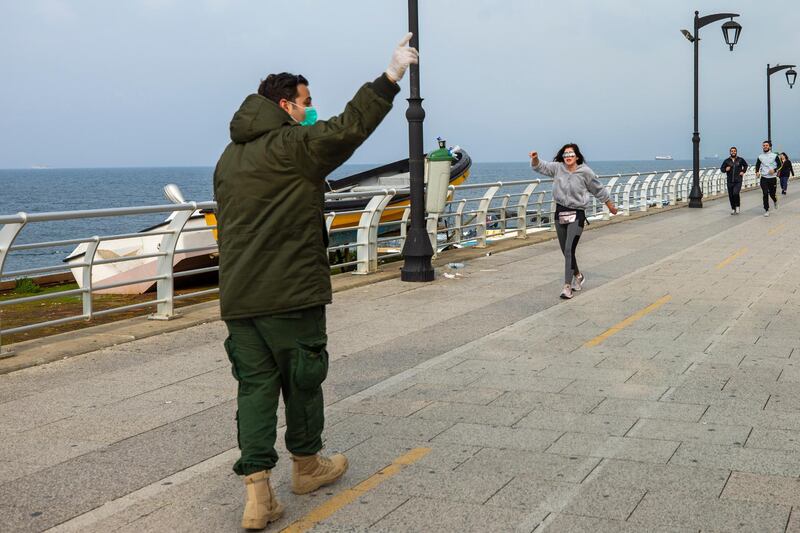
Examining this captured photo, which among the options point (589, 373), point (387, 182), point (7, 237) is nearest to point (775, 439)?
point (589, 373)

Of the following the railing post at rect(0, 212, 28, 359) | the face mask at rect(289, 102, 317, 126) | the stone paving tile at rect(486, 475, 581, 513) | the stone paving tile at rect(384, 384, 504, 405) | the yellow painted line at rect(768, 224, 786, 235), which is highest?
the face mask at rect(289, 102, 317, 126)

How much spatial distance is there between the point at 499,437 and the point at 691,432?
A: 43.0 inches

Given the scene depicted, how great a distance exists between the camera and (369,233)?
14.5 m

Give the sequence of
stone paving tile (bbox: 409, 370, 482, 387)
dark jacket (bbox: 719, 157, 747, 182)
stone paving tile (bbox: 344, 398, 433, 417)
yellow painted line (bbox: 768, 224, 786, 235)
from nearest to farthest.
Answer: stone paving tile (bbox: 344, 398, 433, 417) → stone paving tile (bbox: 409, 370, 482, 387) → yellow painted line (bbox: 768, 224, 786, 235) → dark jacket (bbox: 719, 157, 747, 182)

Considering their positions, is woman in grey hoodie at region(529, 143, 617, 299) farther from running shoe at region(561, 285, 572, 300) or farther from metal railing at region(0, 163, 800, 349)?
metal railing at region(0, 163, 800, 349)

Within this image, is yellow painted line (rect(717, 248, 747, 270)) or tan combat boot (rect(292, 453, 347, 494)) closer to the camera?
tan combat boot (rect(292, 453, 347, 494))

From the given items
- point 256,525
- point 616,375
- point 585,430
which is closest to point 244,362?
point 256,525

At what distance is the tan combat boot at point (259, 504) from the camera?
4.34 m

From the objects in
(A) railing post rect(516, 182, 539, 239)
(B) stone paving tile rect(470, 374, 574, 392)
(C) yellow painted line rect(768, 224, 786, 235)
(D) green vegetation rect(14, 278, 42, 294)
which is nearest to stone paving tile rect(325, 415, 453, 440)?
(B) stone paving tile rect(470, 374, 574, 392)

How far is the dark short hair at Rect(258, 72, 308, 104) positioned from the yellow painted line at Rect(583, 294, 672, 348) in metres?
4.72

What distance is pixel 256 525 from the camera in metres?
4.34

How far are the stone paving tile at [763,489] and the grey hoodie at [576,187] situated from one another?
701 cm

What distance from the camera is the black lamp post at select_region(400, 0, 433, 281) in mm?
13586

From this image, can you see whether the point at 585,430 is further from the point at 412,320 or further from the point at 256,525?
the point at 412,320
